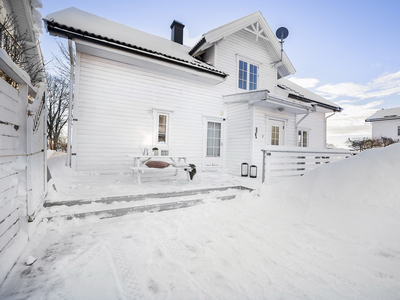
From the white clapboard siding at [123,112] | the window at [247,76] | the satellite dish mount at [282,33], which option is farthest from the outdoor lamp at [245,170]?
the satellite dish mount at [282,33]

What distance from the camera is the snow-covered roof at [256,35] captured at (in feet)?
24.3

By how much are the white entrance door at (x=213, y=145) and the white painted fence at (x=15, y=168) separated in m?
5.95

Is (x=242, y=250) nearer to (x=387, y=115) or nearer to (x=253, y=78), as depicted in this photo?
(x=253, y=78)

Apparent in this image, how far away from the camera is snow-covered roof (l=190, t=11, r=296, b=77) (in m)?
7.40

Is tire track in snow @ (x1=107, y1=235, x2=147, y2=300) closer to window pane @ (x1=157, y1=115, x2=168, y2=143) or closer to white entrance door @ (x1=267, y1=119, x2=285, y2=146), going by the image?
window pane @ (x1=157, y1=115, x2=168, y2=143)

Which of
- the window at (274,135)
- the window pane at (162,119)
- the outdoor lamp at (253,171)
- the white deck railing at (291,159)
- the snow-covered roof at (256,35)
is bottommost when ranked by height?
the outdoor lamp at (253,171)

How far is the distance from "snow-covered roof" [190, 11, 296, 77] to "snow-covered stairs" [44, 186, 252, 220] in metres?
6.64

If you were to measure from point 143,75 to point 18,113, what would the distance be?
16.9 ft

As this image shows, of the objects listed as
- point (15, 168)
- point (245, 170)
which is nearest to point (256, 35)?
A: point (245, 170)

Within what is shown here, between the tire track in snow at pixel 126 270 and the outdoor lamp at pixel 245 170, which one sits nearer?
the tire track in snow at pixel 126 270

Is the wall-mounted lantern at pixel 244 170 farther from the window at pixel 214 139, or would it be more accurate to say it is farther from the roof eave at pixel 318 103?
the roof eave at pixel 318 103

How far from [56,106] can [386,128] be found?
1433 inches

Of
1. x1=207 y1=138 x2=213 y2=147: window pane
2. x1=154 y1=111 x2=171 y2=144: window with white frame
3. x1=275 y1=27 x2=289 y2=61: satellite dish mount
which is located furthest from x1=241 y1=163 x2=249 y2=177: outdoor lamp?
x1=275 y1=27 x2=289 y2=61: satellite dish mount

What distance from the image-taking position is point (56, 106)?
17.5m
